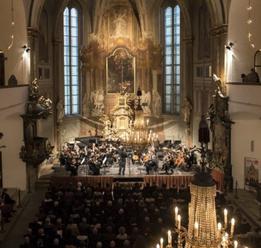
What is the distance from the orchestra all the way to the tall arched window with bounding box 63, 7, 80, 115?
17.9 feet

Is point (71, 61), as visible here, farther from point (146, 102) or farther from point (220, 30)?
point (220, 30)

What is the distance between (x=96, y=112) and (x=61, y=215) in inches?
749

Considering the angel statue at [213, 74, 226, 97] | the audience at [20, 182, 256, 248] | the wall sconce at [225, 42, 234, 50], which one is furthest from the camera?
the angel statue at [213, 74, 226, 97]

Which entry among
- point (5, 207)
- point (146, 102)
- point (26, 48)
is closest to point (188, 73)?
point (146, 102)

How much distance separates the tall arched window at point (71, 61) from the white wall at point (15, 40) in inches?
336

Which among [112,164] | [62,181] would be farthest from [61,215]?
[112,164]

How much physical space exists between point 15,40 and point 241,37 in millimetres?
12034

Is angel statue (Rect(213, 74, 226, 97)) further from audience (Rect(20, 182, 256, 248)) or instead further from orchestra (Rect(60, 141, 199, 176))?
audience (Rect(20, 182, 256, 248))

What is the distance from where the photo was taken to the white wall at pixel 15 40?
22.9 metres

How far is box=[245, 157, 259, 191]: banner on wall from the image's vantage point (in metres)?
24.2

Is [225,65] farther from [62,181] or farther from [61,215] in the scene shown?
[61,215]

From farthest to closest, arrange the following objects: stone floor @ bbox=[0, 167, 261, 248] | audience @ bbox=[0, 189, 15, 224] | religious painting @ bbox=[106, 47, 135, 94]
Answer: religious painting @ bbox=[106, 47, 135, 94], audience @ bbox=[0, 189, 15, 224], stone floor @ bbox=[0, 167, 261, 248]

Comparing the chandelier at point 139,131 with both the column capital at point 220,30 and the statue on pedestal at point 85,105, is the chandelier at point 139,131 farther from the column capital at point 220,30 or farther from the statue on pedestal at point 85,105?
the column capital at point 220,30

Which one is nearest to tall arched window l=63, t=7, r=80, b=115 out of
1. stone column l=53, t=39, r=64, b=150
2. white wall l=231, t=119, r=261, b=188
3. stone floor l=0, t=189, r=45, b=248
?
stone column l=53, t=39, r=64, b=150
